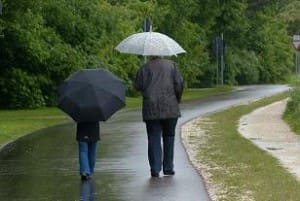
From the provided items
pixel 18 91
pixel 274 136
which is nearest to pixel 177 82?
pixel 274 136

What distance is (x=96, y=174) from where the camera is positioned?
13.1 meters

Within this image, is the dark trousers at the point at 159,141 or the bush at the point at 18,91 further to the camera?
the bush at the point at 18,91

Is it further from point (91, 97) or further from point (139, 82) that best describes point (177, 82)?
point (91, 97)

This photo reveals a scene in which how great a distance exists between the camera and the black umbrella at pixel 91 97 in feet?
40.4

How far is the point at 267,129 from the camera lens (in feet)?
72.8

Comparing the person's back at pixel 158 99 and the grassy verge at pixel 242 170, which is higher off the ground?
the person's back at pixel 158 99

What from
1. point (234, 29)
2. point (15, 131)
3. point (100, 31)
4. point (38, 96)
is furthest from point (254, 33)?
point (15, 131)

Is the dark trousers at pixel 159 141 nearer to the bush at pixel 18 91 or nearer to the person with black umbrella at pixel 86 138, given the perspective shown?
the person with black umbrella at pixel 86 138

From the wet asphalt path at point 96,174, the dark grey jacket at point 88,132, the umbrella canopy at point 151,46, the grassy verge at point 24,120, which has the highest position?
the umbrella canopy at point 151,46

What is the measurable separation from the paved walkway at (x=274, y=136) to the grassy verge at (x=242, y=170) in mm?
239

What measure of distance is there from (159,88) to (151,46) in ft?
2.21

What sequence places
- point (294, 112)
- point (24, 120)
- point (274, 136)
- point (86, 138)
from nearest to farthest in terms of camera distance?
1. point (86, 138)
2. point (274, 136)
3. point (294, 112)
4. point (24, 120)

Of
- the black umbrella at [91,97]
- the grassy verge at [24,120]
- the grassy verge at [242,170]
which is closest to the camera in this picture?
the grassy verge at [242,170]

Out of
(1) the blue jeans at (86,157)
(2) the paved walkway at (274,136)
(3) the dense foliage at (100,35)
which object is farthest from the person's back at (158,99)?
(3) the dense foliage at (100,35)
